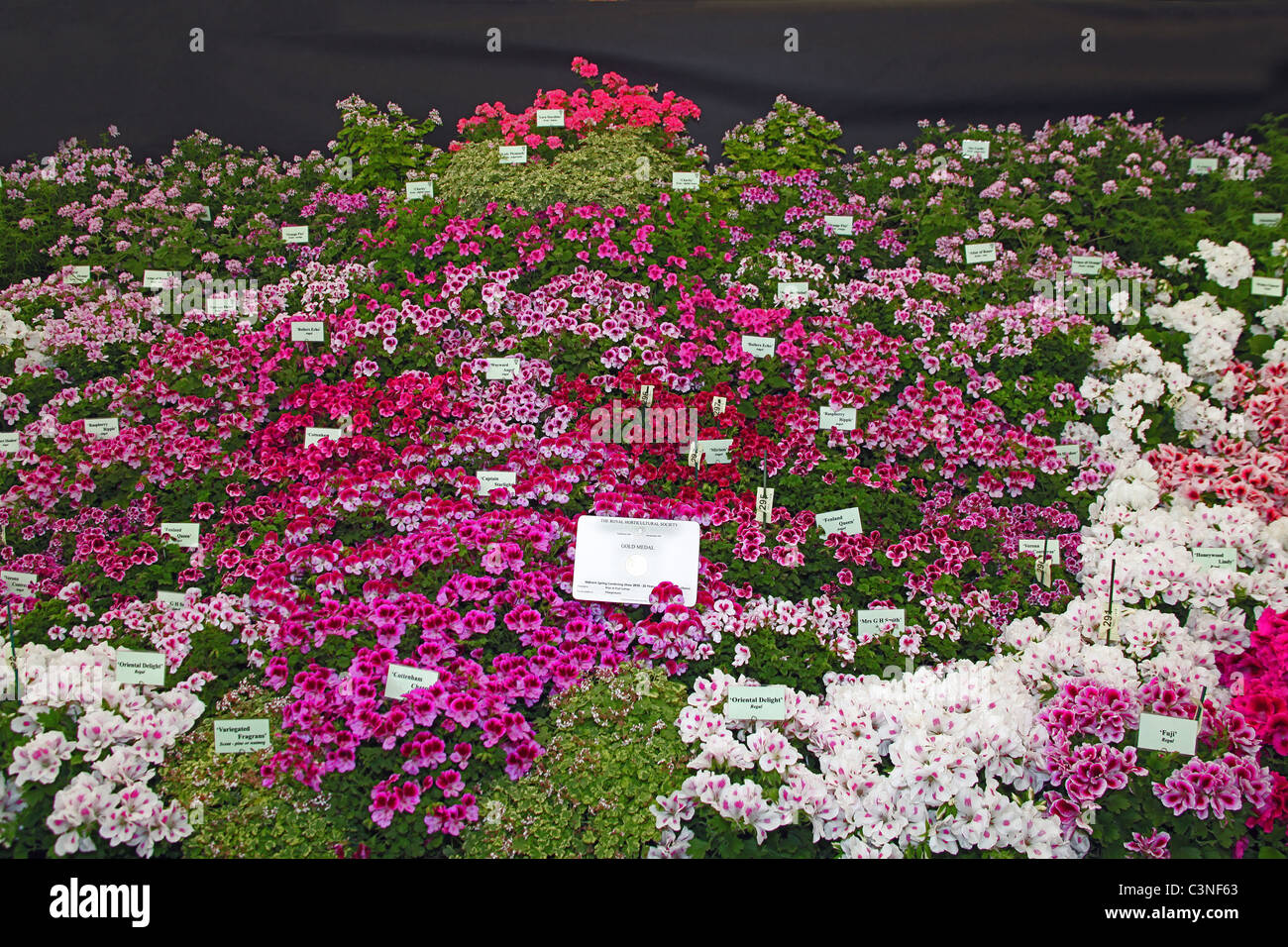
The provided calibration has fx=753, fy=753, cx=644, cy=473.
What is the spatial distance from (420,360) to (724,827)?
2824mm

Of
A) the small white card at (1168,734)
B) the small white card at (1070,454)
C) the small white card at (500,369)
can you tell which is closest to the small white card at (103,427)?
the small white card at (500,369)

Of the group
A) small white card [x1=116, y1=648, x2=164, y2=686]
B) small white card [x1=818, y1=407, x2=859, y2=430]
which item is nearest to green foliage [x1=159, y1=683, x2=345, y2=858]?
small white card [x1=116, y1=648, x2=164, y2=686]

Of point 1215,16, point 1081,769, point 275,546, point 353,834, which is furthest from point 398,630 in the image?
point 1215,16

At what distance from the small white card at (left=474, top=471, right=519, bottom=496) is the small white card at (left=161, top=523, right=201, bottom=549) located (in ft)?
4.15

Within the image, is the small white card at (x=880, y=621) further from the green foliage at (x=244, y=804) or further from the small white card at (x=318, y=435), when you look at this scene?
the small white card at (x=318, y=435)

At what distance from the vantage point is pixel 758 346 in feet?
13.2

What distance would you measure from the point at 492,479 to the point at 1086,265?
390cm

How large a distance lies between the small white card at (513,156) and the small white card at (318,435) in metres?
2.56

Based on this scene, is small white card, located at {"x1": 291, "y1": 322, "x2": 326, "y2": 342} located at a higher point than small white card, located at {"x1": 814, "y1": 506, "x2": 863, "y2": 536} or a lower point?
higher

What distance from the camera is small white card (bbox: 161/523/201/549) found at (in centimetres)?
333

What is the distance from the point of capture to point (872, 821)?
2.27 metres

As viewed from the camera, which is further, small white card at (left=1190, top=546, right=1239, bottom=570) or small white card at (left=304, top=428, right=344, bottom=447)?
small white card at (left=304, top=428, right=344, bottom=447)

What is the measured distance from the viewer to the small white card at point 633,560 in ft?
9.73

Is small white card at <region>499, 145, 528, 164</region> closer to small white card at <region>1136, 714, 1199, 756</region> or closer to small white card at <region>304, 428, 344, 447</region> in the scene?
small white card at <region>304, 428, 344, 447</region>
